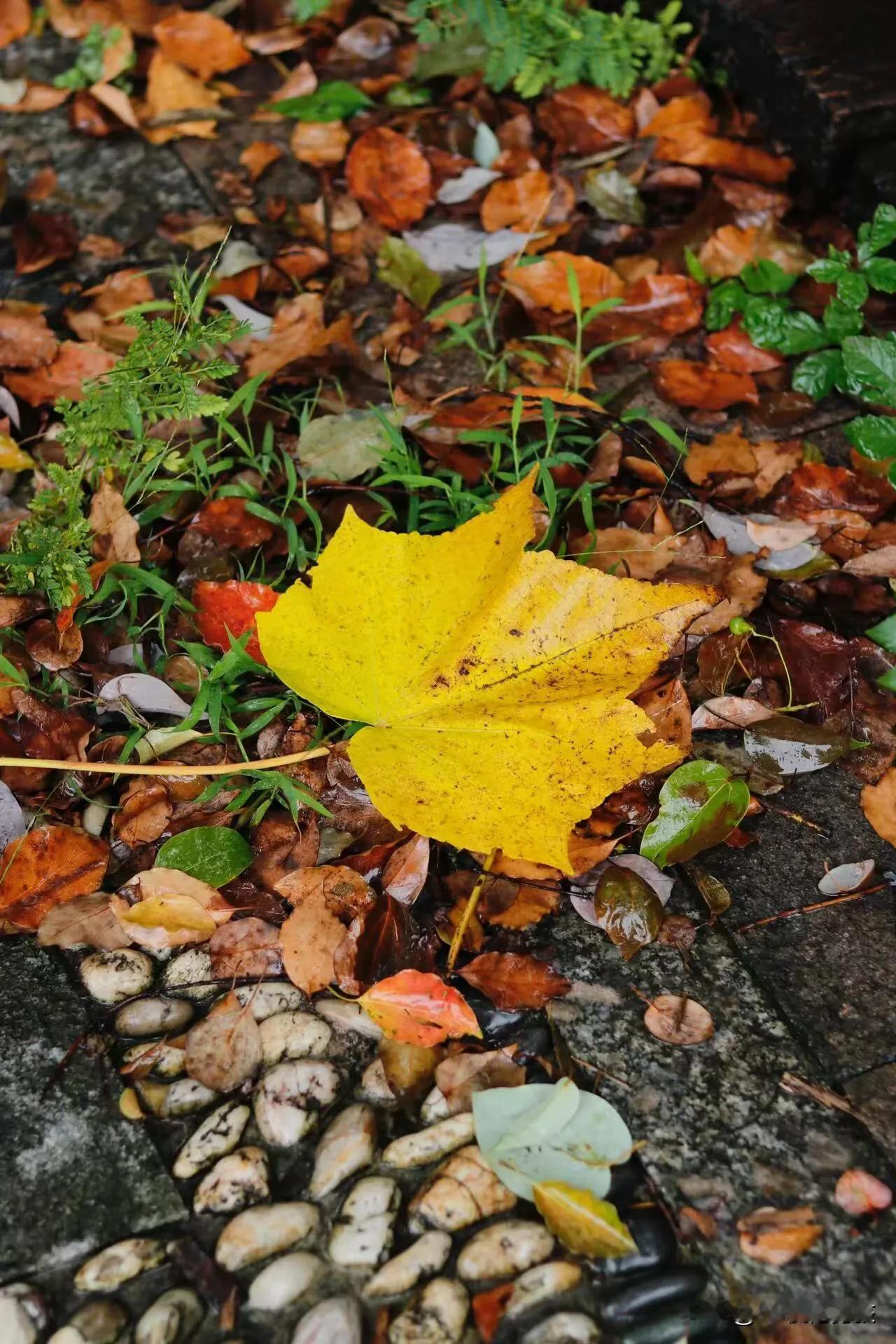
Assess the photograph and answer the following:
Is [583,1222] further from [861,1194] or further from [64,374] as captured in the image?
[64,374]

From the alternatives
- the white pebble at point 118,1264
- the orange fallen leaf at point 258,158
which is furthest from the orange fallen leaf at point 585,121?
the white pebble at point 118,1264

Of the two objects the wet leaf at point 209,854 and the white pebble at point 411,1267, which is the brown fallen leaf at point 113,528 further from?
the white pebble at point 411,1267

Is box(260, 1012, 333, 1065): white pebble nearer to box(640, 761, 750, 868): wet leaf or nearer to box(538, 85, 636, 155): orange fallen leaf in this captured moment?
box(640, 761, 750, 868): wet leaf

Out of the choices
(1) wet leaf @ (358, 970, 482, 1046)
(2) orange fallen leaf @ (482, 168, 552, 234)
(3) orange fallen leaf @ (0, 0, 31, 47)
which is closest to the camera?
(1) wet leaf @ (358, 970, 482, 1046)

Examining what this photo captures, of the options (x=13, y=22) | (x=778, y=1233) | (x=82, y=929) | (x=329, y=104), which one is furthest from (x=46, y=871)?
(x=13, y=22)

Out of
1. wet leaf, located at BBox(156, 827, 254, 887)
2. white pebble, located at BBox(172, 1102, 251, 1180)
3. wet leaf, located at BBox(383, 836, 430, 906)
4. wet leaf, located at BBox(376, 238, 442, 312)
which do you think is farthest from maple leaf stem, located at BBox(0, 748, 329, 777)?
wet leaf, located at BBox(376, 238, 442, 312)

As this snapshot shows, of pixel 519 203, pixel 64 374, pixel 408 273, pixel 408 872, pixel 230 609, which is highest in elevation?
pixel 519 203

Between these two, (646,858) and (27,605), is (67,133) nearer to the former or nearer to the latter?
(27,605)

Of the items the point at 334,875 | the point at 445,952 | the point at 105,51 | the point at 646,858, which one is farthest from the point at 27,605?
the point at 105,51
